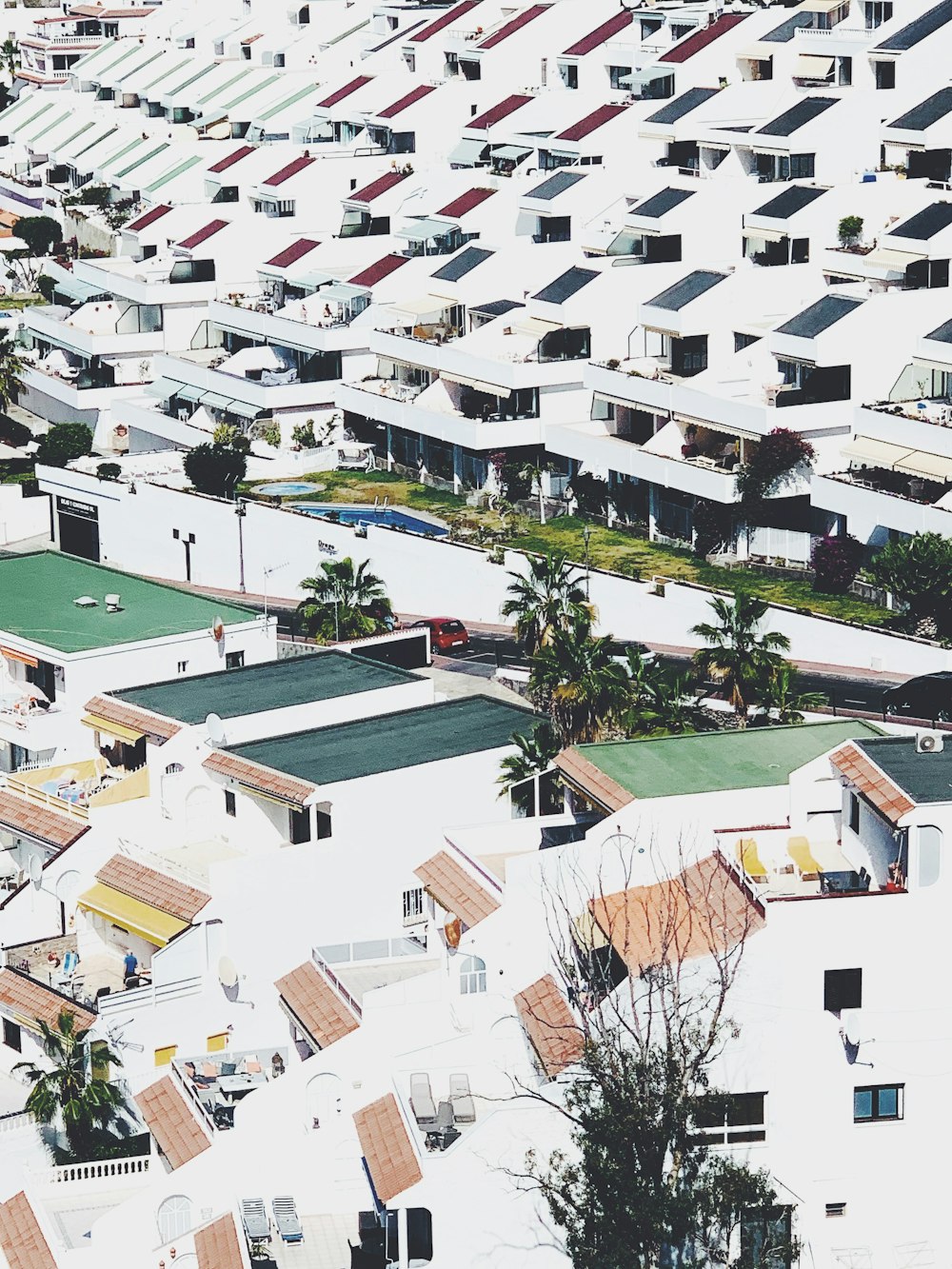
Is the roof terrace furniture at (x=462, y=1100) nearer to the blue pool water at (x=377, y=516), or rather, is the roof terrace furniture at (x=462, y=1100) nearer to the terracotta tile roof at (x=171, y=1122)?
the terracotta tile roof at (x=171, y=1122)

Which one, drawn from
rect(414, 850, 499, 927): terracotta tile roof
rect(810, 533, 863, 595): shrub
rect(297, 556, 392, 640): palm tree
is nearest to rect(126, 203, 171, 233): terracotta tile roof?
rect(297, 556, 392, 640): palm tree

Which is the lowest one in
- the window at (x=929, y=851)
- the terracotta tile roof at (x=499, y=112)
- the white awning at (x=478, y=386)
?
the white awning at (x=478, y=386)

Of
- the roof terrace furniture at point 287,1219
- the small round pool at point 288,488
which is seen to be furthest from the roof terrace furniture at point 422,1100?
the small round pool at point 288,488

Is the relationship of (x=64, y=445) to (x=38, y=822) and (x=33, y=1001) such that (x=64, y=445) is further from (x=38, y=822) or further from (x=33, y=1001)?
(x=33, y=1001)

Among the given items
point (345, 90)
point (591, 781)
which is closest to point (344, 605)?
point (591, 781)

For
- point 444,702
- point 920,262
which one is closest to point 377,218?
point 920,262

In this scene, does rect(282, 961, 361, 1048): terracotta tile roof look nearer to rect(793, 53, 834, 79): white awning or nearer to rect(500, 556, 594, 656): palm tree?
rect(500, 556, 594, 656): palm tree
